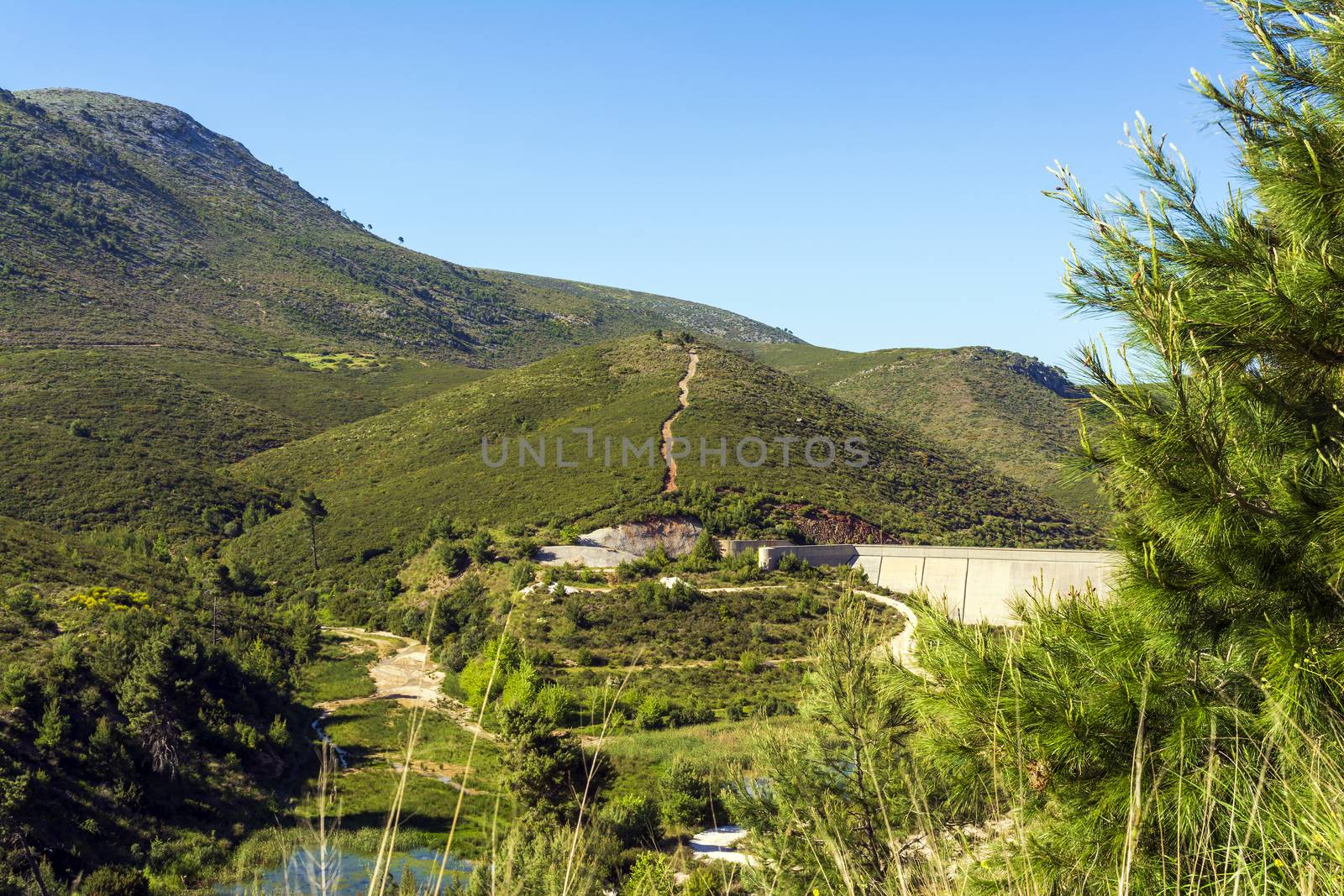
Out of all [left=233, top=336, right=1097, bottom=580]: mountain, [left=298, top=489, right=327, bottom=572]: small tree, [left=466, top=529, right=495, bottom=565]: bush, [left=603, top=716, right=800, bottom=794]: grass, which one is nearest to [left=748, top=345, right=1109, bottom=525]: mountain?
[left=233, top=336, right=1097, bottom=580]: mountain

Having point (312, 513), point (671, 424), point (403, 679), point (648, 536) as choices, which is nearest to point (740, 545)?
point (648, 536)

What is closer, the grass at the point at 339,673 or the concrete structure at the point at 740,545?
the grass at the point at 339,673

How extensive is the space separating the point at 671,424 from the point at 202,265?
292 feet

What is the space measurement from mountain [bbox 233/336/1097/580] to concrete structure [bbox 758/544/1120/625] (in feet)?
8.87

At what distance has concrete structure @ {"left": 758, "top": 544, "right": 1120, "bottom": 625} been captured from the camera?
131 ft

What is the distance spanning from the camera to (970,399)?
99.8 m

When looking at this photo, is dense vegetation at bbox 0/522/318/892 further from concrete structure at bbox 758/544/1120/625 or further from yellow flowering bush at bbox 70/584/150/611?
concrete structure at bbox 758/544/1120/625

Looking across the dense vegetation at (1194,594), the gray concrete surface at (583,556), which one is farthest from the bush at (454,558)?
the dense vegetation at (1194,594)

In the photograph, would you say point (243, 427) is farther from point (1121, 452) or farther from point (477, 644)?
point (1121, 452)

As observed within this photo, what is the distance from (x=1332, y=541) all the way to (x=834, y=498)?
4740 centimetres

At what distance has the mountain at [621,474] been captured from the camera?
160 ft

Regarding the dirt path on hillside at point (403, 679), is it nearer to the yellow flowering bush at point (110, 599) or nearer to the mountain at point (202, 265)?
the yellow flowering bush at point (110, 599)

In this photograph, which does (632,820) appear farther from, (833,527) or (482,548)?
(833,527)

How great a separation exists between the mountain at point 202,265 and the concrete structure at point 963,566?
71.1 m
